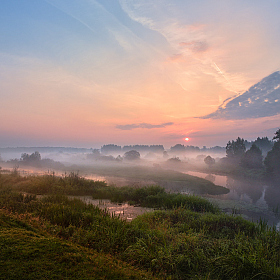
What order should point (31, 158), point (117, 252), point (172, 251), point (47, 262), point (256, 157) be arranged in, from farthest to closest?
point (31, 158) → point (256, 157) → point (172, 251) → point (117, 252) → point (47, 262)

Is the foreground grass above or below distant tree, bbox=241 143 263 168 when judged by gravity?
above

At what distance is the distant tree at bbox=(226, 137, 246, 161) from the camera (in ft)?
229

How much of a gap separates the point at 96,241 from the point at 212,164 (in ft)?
257

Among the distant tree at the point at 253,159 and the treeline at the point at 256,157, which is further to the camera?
the distant tree at the point at 253,159

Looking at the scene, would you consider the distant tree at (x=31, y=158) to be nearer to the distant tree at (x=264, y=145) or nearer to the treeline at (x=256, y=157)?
the treeline at (x=256, y=157)

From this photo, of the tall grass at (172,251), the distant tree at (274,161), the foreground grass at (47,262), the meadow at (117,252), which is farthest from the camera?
the distant tree at (274,161)

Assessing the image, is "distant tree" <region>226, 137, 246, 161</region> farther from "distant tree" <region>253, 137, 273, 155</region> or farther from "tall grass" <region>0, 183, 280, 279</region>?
"tall grass" <region>0, 183, 280, 279</region>

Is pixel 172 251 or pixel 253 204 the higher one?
pixel 172 251

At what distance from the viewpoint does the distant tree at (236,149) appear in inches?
2753

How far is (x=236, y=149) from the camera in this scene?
7181cm

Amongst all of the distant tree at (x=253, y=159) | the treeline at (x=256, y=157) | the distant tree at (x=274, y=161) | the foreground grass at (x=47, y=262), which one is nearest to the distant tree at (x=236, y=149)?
the treeline at (x=256, y=157)

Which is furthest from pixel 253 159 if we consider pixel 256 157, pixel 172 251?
pixel 172 251

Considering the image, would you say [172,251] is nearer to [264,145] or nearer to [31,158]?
[31,158]

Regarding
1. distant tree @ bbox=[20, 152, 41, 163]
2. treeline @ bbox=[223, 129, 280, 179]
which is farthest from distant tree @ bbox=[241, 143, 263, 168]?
distant tree @ bbox=[20, 152, 41, 163]
